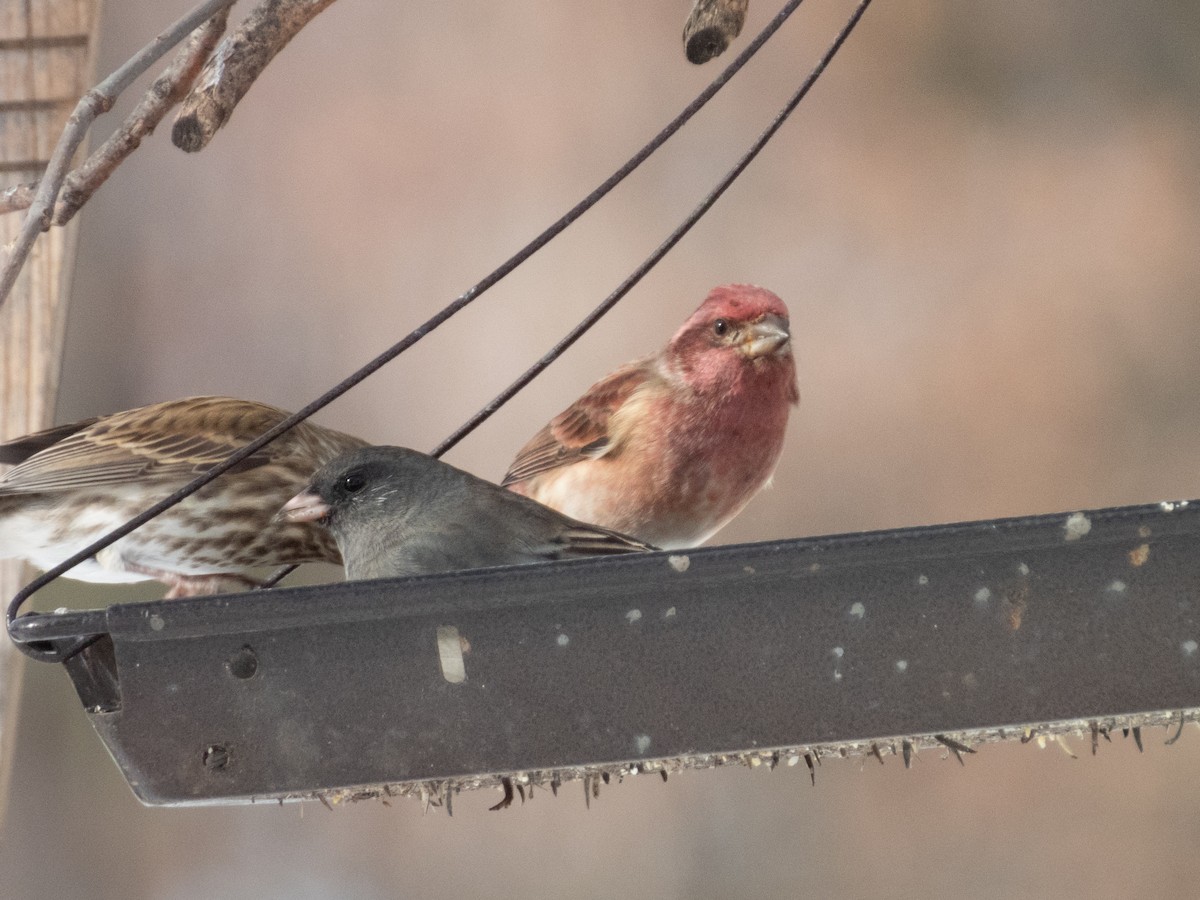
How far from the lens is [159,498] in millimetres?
2143

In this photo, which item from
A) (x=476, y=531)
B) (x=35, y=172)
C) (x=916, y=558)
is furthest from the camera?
(x=35, y=172)

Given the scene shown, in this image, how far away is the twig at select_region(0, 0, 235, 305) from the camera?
1382 mm

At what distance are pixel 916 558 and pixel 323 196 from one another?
3.40 m

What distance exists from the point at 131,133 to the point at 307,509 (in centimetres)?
51

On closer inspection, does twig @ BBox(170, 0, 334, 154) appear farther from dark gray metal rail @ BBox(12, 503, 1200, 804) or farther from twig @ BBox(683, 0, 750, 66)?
dark gray metal rail @ BBox(12, 503, 1200, 804)

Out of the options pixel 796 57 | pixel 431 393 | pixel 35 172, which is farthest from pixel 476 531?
pixel 796 57

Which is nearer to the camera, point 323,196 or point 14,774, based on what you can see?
point 14,774

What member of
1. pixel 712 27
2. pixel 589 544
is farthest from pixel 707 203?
pixel 589 544

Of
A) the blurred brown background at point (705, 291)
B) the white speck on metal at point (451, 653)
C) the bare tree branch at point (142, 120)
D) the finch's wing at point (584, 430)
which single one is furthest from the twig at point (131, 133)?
the blurred brown background at point (705, 291)

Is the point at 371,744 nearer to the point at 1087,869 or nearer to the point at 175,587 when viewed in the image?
the point at 175,587

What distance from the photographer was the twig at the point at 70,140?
4.53 feet

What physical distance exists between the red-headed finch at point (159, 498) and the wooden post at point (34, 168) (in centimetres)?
12

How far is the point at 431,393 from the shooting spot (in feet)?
13.5

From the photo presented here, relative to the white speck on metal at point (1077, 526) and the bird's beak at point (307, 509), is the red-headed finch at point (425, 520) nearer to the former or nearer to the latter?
the bird's beak at point (307, 509)
